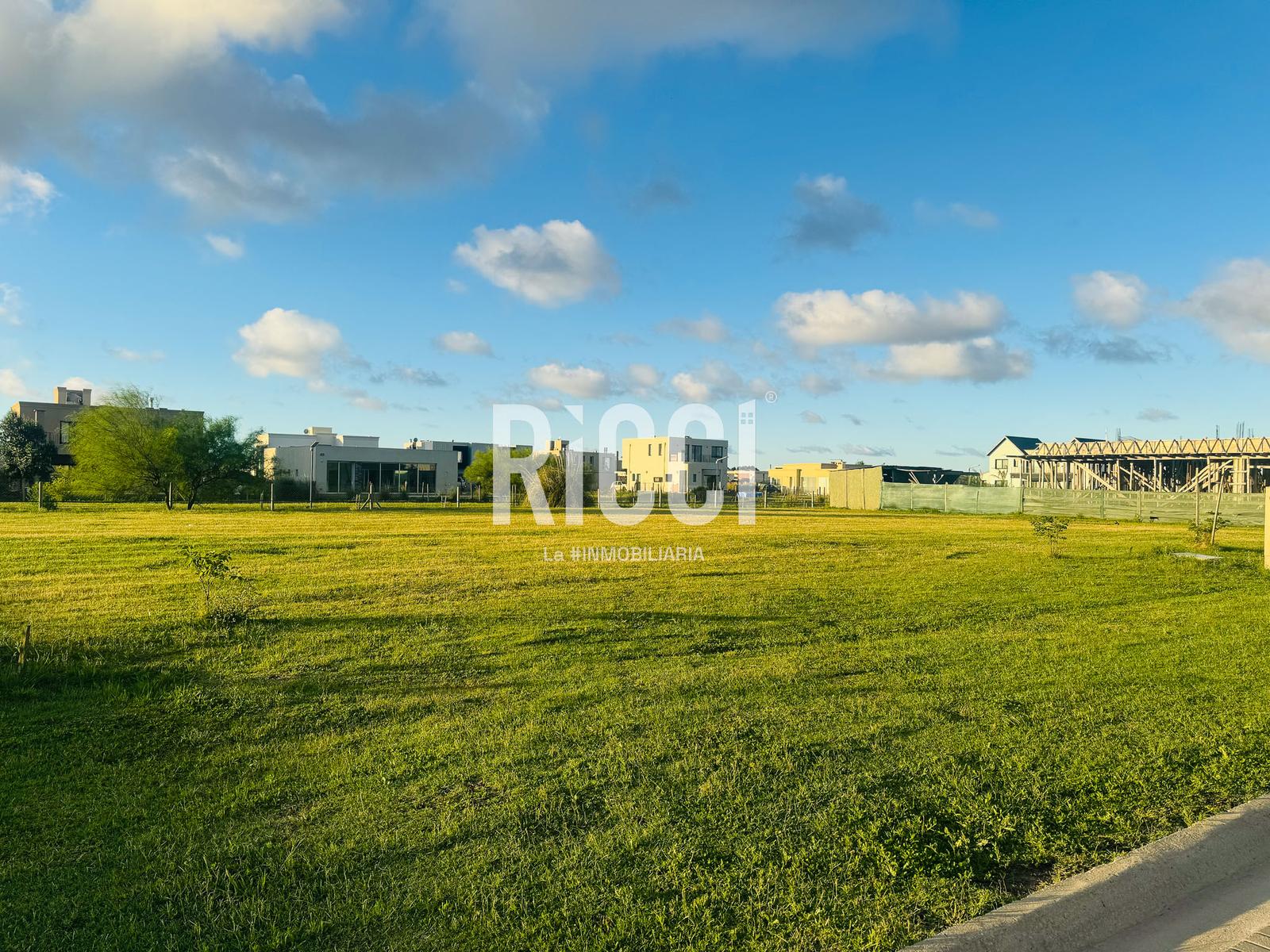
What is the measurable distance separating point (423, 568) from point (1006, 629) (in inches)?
372

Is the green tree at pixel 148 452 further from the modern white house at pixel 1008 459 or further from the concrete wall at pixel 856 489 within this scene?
the modern white house at pixel 1008 459

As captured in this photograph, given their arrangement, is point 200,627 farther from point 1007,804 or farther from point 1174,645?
point 1174,645

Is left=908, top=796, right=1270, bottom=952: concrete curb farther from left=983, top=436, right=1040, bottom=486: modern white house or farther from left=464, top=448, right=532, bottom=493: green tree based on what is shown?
left=983, top=436, right=1040, bottom=486: modern white house

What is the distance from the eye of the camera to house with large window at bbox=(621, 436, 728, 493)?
73938 millimetres

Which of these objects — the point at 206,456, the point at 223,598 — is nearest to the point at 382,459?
the point at 206,456

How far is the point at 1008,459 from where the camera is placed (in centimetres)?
7769

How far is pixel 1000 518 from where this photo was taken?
123 ft

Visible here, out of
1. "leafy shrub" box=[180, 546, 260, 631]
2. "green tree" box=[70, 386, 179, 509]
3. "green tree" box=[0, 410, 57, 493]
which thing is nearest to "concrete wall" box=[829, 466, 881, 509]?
"green tree" box=[70, 386, 179, 509]

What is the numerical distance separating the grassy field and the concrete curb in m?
0.12

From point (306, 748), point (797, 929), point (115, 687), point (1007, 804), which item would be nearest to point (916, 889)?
point (797, 929)

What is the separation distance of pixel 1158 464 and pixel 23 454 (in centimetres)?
7039

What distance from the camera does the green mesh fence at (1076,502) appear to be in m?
33.9

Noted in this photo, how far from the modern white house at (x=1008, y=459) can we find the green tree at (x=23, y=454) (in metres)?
72.2

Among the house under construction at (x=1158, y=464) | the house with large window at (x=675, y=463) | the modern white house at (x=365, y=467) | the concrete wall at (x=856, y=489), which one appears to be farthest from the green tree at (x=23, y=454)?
the house under construction at (x=1158, y=464)
